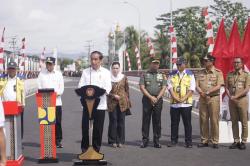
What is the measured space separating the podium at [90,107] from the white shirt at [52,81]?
5.47 ft

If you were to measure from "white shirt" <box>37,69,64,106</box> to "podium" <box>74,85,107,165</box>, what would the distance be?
167 centimetres

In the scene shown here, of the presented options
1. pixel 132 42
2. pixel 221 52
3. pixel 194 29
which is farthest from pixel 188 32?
pixel 221 52

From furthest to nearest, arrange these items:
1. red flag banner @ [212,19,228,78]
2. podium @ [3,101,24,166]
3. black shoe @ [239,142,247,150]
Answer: red flag banner @ [212,19,228,78]
black shoe @ [239,142,247,150]
podium @ [3,101,24,166]

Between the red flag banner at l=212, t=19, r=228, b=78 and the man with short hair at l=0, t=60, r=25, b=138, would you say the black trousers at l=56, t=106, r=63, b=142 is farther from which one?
the red flag banner at l=212, t=19, r=228, b=78

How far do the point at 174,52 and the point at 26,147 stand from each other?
15565 millimetres

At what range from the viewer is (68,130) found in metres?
13.2

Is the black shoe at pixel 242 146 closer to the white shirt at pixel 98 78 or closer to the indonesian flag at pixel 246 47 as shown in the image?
the indonesian flag at pixel 246 47

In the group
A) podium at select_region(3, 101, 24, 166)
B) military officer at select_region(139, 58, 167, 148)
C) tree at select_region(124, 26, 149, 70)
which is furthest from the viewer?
tree at select_region(124, 26, 149, 70)

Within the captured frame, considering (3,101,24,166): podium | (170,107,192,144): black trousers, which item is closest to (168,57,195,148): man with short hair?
(170,107,192,144): black trousers

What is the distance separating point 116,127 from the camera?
10.6 m

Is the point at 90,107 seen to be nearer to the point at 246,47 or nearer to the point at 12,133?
the point at 12,133

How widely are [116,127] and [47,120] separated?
2.23m

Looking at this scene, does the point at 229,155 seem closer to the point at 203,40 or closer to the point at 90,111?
the point at 90,111

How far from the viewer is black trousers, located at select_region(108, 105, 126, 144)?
10.5 meters
